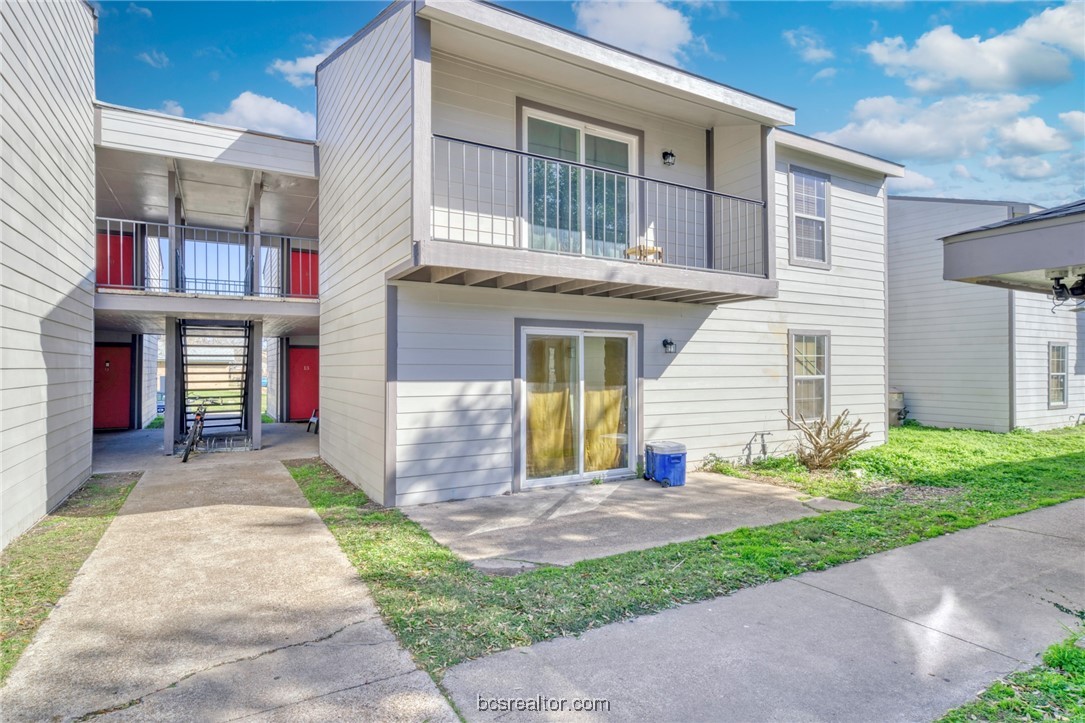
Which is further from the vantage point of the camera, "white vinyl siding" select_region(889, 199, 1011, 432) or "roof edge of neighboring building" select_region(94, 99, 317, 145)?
"white vinyl siding" select_region(889, 199, 1011, 432)

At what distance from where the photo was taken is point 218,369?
1291cm

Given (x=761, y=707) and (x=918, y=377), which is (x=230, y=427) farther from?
(x=918, y=377)

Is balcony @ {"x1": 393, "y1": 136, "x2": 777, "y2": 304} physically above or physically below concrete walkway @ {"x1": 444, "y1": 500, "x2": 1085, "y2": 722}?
above

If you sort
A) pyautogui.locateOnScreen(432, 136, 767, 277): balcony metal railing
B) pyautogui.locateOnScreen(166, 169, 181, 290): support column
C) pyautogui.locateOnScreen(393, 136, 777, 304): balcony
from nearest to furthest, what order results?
pyautogui.locateOnScreen(393, 136, 777, 304): balcony < pyautogui.locateOnScreen(432, 136, 767, 277): balcony metal railing < pyautogui.locateOnScreen(166, 169, 181, 290): support column

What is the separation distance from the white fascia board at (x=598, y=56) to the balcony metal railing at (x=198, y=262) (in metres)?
5.43

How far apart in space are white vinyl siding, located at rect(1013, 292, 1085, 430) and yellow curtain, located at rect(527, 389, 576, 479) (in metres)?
11.1

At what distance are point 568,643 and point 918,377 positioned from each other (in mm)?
13977

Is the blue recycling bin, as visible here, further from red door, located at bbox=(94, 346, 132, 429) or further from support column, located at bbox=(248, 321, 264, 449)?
red door, located at bbox=(94, 346, 132, 429)

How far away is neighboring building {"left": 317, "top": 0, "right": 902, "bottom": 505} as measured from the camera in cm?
593

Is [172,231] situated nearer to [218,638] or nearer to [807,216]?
[218,638]

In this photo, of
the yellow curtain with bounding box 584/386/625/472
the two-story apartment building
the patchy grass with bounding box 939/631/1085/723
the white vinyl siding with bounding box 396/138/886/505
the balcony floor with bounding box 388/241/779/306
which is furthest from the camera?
the yellow curtain with bounding box 584/386/625/472

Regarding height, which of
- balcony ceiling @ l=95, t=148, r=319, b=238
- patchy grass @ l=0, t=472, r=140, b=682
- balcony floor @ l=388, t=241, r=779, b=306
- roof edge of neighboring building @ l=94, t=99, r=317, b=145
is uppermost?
roof edge of neighboring building @ l=94, t=99, r=317, b=145

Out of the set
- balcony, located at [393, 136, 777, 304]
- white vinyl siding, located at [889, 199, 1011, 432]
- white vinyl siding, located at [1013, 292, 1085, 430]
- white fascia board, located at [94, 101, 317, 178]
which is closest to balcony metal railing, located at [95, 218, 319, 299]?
white fascia board, located at [94, 101, 317, 178]

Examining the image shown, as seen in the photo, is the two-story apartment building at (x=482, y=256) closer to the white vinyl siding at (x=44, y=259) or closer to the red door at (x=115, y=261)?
the white vinyl siding at (x=44, y=259)
